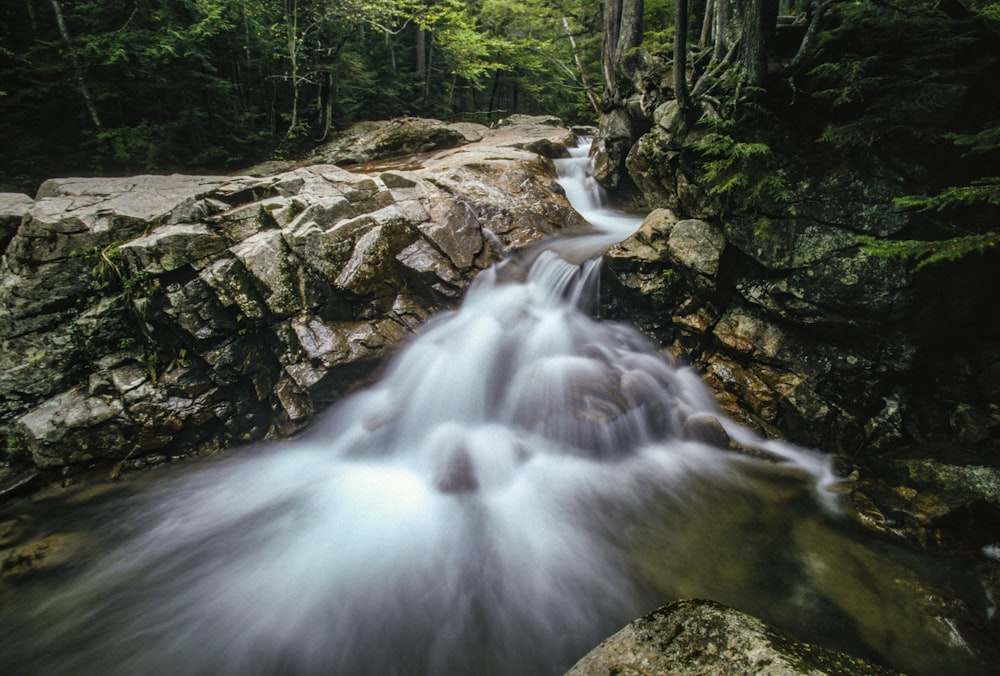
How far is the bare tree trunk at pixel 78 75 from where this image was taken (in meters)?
8.84

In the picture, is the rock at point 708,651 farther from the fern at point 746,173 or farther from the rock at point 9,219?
the rock at point 9,219

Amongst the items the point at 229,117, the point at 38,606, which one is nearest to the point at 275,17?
the point at 229,117

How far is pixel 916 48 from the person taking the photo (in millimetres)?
3914

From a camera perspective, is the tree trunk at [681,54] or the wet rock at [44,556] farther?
the tree trunk at [681,54]

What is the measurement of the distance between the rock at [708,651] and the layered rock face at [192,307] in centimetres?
531

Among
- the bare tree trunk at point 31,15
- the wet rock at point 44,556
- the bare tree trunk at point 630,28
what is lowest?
the wet rock at point 44,556

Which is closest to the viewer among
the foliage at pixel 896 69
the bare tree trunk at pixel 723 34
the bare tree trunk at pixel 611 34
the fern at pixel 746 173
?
the foliage at pixel 896 69

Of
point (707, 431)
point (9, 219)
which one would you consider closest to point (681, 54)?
point (707, 431)

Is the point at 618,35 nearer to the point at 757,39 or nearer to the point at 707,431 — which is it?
the point at 757,39

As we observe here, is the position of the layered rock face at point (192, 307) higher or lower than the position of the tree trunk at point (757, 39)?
lower

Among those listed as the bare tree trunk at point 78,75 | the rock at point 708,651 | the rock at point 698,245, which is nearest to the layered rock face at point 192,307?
the bare tree trunk at point 78,75

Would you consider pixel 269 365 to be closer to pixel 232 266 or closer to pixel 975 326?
pixel 232 266

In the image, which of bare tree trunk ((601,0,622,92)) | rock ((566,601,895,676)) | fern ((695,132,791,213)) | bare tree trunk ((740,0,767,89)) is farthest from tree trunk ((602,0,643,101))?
rock ((566,601,895,676))

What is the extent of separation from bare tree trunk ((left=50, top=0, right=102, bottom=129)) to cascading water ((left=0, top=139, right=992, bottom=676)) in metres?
9.74
